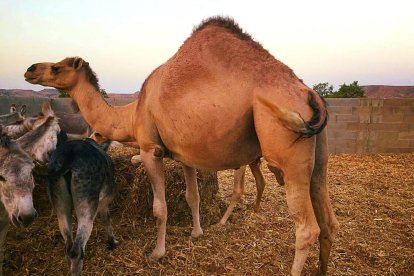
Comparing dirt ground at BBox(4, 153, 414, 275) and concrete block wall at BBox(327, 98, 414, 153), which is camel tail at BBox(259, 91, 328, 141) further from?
concrete block wall at BBox(327, 98, 414, 153)

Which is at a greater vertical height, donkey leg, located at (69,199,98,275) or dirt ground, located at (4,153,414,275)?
donkey leg, located at (69,199,98,275)

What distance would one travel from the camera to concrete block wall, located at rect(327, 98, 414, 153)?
1186cm

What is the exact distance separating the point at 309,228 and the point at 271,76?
1426 millimetres

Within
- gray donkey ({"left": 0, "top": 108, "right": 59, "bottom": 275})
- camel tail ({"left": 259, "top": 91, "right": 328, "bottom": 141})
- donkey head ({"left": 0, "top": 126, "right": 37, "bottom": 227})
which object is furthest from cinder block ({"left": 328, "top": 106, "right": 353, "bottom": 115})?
donkey head ({"left": 0, "top": 126, "right": 37, "bottom": 227})

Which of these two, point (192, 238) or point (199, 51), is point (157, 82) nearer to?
point (199, 51)

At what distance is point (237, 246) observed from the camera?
4.59m

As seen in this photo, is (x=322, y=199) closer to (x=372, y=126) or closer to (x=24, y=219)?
(x=24, y=219)

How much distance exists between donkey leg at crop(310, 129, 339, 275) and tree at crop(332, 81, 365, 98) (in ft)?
52.5

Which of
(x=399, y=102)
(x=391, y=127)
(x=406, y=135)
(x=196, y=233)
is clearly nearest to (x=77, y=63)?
(x=196, y=233)

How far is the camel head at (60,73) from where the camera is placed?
450cm

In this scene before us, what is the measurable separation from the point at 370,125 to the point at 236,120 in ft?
34.2

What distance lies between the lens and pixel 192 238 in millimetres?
4797

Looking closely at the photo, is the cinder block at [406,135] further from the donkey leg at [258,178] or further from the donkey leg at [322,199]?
the donkey leg at [322,199]

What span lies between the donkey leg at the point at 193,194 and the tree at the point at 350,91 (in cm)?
1538
